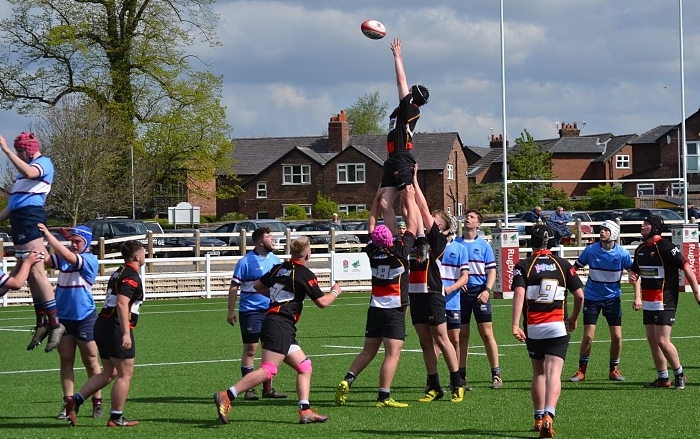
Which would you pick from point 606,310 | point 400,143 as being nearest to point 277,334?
point 400,143

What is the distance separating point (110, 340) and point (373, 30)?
16.7ft

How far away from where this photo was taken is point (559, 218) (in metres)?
34.8

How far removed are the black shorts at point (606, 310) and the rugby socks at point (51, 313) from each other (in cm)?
710

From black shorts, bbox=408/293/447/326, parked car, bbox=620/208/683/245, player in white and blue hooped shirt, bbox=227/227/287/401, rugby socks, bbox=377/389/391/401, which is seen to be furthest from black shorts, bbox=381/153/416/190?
parked car, bbox=620/208/683/245

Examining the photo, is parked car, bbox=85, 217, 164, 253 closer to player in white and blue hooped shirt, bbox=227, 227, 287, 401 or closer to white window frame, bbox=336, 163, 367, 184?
player in white and blue hooped shirt, bbox=227, 227, 287, 401

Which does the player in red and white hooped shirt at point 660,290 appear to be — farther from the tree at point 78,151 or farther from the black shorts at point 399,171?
the tree at point 78,151

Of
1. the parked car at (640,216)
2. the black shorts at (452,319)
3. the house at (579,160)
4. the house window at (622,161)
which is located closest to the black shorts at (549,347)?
the black shorts at (452,319)

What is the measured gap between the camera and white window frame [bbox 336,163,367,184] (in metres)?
76.9

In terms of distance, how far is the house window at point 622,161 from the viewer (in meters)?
86.2

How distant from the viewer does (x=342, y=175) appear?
7744cm

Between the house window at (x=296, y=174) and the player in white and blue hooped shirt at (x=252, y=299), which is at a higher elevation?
the house window at (x=296, y=174)

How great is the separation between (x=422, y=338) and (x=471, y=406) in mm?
991

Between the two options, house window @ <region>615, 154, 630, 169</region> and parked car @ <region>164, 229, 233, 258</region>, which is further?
house window @ <region>615, 154, 630, 169</region>

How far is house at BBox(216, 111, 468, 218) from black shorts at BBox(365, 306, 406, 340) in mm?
63395
